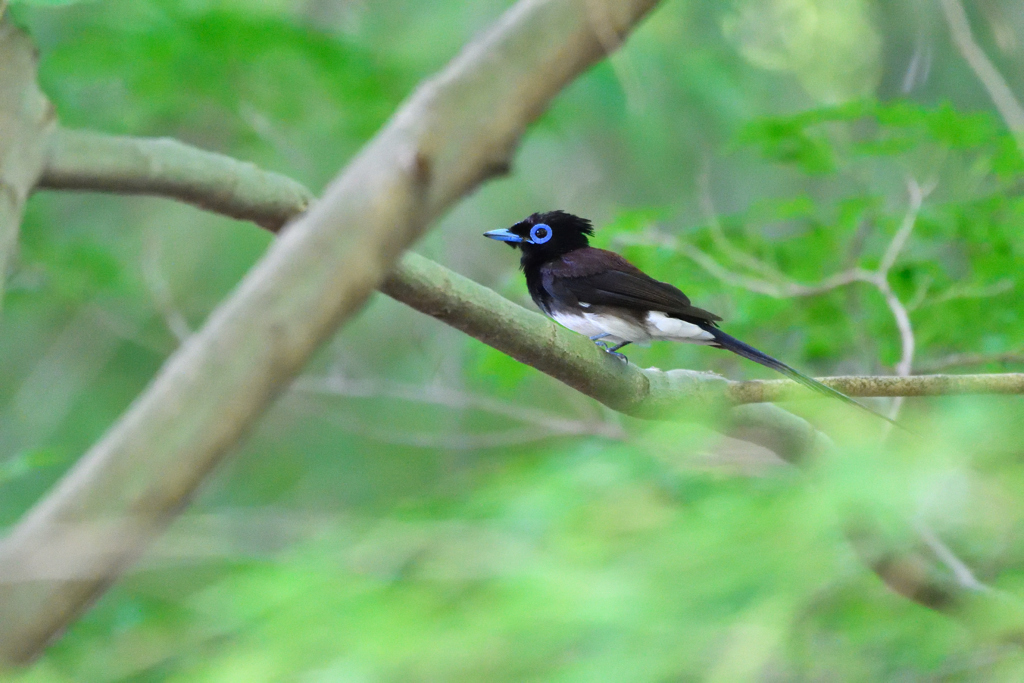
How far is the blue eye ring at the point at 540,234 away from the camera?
128 inches

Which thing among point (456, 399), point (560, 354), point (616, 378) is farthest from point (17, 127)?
point (456, 399)

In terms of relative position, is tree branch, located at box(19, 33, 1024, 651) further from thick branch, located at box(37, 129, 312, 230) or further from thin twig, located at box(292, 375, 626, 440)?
thin twig, located at box(292, 375, 626, 440)

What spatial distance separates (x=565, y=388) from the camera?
12.9 feet

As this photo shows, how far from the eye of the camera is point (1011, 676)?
4.29 feet

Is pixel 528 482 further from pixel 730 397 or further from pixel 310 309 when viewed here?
pixel 730 397

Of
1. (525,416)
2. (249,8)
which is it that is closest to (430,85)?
(525,416)

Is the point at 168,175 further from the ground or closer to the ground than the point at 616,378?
further from the ground

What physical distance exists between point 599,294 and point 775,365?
593 millimetres

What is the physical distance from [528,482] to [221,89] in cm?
332

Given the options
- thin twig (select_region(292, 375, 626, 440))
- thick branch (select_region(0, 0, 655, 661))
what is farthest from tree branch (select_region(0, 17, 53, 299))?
thin twig (select_region(292, 375, 626, 440))

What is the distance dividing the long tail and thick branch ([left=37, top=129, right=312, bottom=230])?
3.99 ft

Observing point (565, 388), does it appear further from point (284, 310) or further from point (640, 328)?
point (284, 310)

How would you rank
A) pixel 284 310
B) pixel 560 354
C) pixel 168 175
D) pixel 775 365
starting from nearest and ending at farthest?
pixel 284 310
pixel 168 175
pixel 560 354
pixel 775 365

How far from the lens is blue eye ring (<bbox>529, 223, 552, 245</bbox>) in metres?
3.26
